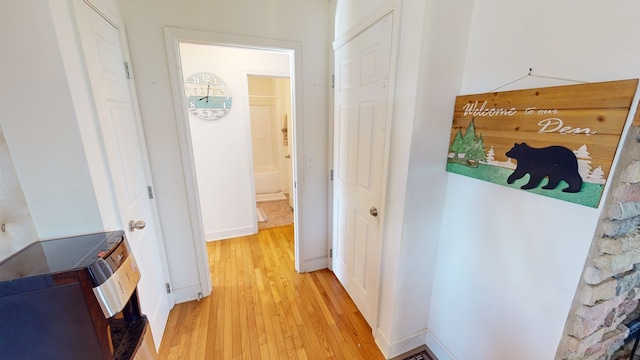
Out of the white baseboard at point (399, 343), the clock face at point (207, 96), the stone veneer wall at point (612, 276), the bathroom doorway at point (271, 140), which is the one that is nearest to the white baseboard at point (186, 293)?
the white baseboard at point (399, 343)

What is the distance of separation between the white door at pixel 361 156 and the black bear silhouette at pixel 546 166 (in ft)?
1.99

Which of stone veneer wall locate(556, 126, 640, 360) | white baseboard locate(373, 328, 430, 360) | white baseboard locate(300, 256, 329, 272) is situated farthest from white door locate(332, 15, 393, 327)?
stone veneer wall locate(556, 126, 640, 360)

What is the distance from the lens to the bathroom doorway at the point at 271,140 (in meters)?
4.36

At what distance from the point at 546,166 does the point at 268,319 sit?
6.39 ft

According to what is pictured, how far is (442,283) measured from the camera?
1.46m

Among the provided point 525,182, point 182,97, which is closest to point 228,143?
point 182,97

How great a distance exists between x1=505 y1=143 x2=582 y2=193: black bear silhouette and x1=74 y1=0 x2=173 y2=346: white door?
1.87 m

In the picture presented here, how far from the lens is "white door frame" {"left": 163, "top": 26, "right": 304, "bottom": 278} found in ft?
5.33

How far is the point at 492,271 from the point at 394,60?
119cm

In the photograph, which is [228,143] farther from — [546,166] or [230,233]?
[546,166]

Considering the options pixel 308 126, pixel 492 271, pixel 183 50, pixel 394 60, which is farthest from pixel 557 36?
pixel 183 50

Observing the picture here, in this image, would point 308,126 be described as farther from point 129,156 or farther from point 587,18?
point 587,18

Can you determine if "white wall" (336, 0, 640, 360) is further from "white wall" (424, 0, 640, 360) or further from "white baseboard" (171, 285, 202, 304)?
"white baseboard" (171, 285, 202, 304)

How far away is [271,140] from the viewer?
16.2 feet
